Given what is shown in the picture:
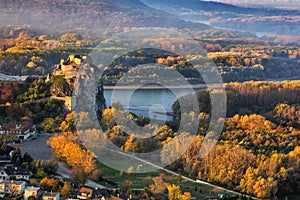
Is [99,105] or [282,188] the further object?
[99,105]

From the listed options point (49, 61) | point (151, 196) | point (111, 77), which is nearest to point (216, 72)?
point (111, 77)

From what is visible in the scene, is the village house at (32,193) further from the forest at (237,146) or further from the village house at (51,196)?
the forest at (237,146)

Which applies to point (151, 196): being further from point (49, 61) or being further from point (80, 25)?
point (80, 25)

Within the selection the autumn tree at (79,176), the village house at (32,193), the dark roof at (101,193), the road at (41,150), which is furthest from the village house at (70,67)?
the village house at (32,193)

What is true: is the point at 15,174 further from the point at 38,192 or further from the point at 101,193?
the point at 101,193

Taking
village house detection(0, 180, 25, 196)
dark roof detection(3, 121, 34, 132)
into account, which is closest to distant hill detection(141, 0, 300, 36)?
dark roof detection(3, 121, 34, 132)

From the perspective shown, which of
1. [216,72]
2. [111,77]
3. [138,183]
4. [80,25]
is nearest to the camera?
[138,183]
